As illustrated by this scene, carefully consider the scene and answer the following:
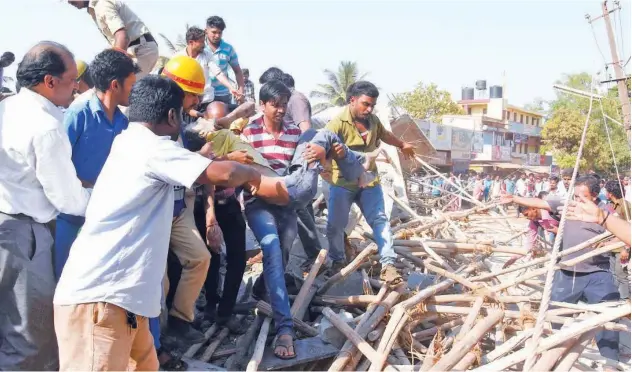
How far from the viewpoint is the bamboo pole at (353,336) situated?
143 inches

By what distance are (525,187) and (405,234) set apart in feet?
59.2

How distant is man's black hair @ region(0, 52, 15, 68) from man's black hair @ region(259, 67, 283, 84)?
235cm

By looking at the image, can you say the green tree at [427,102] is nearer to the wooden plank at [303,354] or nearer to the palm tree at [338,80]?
the palm tree at [338,80]

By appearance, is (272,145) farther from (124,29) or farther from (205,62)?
(205,62)

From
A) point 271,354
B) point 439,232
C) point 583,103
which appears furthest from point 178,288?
point 583,103

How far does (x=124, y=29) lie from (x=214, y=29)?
1718 mm

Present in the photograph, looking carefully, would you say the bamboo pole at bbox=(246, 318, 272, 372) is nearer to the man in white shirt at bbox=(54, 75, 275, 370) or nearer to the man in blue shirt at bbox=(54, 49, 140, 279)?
the man in white shirt at bbox=(54, 75, 275, 370)

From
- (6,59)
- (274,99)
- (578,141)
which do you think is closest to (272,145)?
(274,99)

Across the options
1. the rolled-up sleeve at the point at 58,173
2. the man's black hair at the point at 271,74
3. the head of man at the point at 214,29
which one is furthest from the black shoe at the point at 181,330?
the head of man at the point at 214,29

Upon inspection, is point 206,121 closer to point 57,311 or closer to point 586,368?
point 57,311

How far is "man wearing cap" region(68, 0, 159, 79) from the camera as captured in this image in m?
4.91

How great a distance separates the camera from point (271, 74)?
5.61m

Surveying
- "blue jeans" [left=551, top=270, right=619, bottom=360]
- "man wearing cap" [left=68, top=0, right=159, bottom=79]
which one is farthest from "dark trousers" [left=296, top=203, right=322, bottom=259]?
"blue jeans" [left=551, top=270, right=619, bottom=360]

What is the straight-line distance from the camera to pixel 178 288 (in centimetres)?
355
